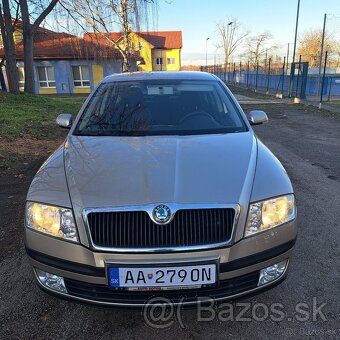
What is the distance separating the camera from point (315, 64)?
161 ft

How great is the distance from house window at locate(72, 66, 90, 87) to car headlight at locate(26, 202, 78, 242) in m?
30.8

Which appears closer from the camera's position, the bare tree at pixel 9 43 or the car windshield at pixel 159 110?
the car windshield at pixel 159 110

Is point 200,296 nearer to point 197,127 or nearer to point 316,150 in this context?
point 197,127

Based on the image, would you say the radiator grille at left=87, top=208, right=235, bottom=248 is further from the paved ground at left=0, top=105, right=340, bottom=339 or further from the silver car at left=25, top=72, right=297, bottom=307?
the paved ground at left=0, top=105, right=340, bottom=339

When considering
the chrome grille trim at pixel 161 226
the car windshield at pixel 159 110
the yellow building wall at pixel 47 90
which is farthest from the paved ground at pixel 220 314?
the yellow building wall at pixel 47 90

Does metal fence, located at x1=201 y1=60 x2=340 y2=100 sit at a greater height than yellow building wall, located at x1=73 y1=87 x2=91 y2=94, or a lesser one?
greater

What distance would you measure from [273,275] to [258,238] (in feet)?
1.06

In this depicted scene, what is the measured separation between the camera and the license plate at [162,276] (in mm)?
1910

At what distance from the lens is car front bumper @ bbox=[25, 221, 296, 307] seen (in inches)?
75.5

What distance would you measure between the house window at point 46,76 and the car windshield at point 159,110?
29.6 metres

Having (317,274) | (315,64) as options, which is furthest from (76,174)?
(315,64)

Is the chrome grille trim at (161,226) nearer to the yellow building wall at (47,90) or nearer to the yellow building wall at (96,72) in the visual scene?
the yellow building wall at (96,72)

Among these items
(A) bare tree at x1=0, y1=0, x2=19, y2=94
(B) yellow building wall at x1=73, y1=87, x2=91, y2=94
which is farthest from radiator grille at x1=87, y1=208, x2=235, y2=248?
(B) yellow building wall at x1=73, y1=87, x2=91, y2=94

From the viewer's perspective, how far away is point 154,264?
1.90 meters
